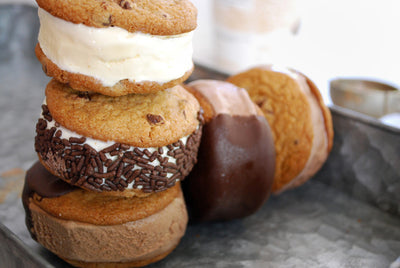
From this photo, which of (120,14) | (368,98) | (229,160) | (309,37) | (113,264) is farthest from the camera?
(309,37)

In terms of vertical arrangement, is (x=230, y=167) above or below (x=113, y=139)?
below

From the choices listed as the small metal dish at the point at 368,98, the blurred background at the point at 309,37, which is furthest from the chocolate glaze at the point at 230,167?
the blurred background at the point at 309,37

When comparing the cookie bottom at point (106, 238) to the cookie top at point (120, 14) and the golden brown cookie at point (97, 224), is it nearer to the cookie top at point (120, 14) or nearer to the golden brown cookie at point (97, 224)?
the golden brown cookie at point (97, 224)

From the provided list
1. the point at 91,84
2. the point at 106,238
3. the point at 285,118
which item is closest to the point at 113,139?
the point at 91,84

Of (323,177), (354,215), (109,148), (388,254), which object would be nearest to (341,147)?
(323,177)

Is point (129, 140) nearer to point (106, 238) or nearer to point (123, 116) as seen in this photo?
point (123, 116)

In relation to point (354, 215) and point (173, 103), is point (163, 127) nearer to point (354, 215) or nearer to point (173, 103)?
point (173, 103)
